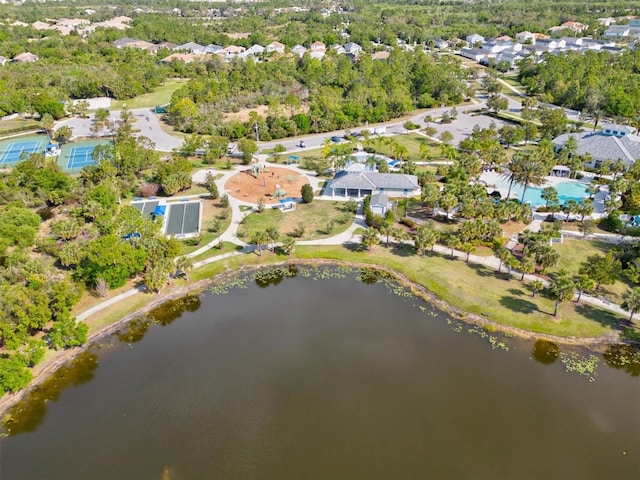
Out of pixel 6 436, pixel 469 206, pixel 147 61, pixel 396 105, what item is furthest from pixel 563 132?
pixel 147 61

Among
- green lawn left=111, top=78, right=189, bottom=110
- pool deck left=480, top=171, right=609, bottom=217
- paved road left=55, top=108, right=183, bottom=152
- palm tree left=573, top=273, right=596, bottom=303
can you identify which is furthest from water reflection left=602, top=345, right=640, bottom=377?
green lawn left=111, top=78, right=189, bottom=110

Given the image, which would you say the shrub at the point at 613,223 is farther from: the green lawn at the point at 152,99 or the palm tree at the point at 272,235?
the green lawn at the point at 152,99

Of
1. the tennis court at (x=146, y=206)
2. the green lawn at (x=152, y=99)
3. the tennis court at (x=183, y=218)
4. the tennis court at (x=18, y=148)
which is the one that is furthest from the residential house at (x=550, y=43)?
the tennis court at (x=18, y=148)

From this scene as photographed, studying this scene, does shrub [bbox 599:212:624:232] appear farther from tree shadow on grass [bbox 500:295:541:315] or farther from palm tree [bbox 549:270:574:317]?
tree shadow on grass [bbox 500:295:541:315]

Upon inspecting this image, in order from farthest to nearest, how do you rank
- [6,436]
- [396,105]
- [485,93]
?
[485,93] < [396,105] < [6,436]

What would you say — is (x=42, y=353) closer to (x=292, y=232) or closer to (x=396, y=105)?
(x=292, y=232)

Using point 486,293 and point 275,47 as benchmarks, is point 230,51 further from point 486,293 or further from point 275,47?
point 486,293
